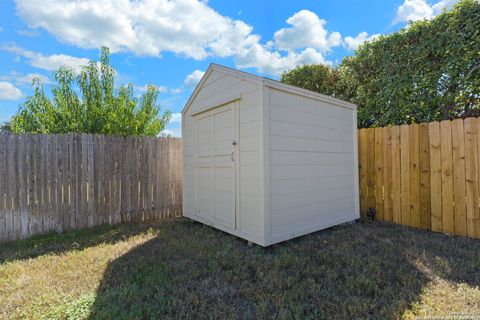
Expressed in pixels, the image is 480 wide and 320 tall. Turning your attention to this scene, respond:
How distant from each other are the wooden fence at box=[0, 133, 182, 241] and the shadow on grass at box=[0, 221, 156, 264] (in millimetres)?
196

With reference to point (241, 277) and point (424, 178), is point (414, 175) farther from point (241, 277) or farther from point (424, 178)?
point (241, 277)

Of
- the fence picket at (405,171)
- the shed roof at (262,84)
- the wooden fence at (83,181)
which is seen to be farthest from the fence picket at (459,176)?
the wooden fence at (83,181)

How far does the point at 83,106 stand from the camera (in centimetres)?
542

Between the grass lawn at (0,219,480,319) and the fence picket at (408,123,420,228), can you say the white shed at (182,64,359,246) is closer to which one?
the grass lawn at (0,219,480,319)

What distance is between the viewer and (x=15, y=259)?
3.02 metres

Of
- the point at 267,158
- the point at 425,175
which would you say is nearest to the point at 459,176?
the point at 425,175

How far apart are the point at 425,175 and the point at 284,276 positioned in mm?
3044

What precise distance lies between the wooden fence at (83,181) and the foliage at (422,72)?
475 centimetres

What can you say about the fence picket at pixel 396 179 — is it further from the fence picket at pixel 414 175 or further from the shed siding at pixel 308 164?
the shed siding at pixel 308 164

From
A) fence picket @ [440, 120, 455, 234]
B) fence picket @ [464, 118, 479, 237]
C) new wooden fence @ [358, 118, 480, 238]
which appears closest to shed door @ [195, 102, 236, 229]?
new wooden fence @ [358, 118, 480, 238]

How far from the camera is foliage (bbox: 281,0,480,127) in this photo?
4.28m

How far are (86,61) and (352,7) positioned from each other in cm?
608

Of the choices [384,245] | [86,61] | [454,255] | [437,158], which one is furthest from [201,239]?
[86,61]

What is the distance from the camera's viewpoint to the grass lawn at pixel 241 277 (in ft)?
6.19
